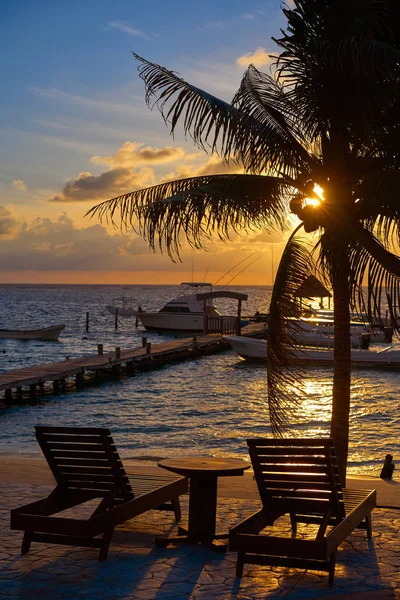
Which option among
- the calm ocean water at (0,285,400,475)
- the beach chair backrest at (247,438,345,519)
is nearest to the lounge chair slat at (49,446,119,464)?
the beach chair backrest at (247,438,345,519)

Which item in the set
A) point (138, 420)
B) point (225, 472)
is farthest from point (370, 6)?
point (138, 420)

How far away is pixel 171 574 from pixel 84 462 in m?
1.43

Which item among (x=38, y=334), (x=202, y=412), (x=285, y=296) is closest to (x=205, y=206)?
(x=285, y=296)

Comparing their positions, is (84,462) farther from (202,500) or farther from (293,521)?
(293,521)

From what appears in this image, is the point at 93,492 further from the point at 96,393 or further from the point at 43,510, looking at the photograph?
the point at 96,393

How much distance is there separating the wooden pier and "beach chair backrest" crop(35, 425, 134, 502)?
19461 mm

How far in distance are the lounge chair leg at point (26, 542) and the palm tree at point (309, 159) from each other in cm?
341

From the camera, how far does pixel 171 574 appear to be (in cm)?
652

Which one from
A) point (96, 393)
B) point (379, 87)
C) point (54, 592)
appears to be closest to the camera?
point (54, 592)

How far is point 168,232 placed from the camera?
8.95 meters

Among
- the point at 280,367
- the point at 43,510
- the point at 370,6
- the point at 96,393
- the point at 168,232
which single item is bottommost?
the point at 96,393

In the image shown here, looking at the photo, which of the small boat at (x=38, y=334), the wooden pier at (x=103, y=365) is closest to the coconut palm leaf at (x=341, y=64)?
the wooden pier at (x=103, y=365)

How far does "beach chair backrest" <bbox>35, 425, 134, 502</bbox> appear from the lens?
7297mm

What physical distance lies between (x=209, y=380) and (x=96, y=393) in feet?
21.3
